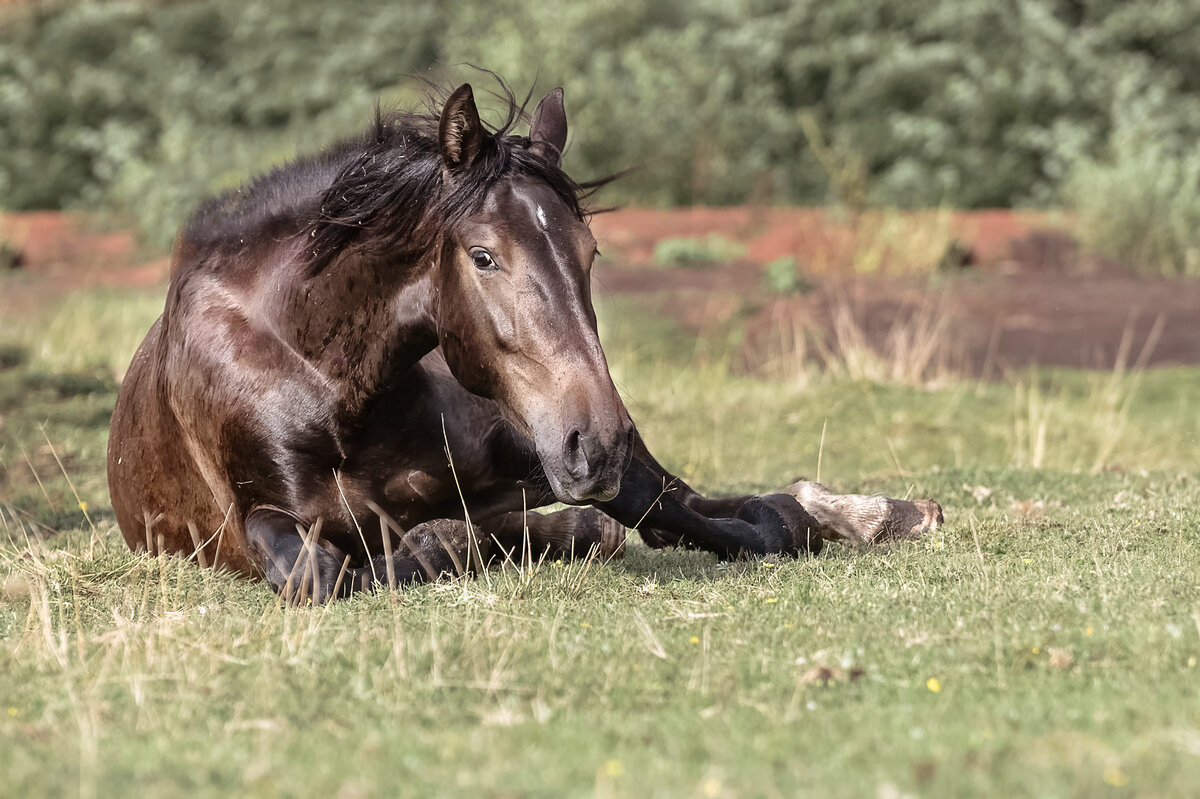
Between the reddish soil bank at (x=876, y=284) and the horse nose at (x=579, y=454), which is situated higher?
the horse nose at (x=579, y=454)

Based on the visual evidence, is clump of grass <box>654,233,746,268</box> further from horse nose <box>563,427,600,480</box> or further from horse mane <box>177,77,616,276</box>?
horse nose <box>563,427,600,480</box>

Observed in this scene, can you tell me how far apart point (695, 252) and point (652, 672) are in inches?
489

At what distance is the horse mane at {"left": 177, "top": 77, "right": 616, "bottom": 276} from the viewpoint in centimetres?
429

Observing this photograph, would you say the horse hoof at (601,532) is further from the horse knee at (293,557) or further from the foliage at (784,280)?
the foliage at (784,280)

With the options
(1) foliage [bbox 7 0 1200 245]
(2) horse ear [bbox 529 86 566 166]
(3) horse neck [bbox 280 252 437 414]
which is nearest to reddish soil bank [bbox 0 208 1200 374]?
(1) foliage [bbox 7 0 1200 245]

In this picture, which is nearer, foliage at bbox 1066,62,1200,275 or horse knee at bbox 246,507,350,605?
horse knee at bbox 246,507,350,605

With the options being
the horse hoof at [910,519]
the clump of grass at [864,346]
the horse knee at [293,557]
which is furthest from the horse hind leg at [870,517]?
the clump of grass at [864,346]

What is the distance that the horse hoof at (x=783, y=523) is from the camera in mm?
5109

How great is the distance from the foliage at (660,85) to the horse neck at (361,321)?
15.0 metres

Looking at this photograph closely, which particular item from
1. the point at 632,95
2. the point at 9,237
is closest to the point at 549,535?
the point at 9,237

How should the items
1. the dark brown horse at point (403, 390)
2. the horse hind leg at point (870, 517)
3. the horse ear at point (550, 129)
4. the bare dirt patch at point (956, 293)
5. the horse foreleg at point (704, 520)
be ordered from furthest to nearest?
the bare dirt patch at point (956, 293) → the horse hind leg at point (870, 517) → the horse foreleg at point (704, 520) → the horse ear at point (550, 129) → the dark brown horse at point (403, 390)

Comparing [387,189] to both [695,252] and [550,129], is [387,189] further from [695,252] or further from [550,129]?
[695,252]

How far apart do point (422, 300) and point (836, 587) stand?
164 centimetres

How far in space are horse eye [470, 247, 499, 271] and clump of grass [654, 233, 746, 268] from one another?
11453mm
